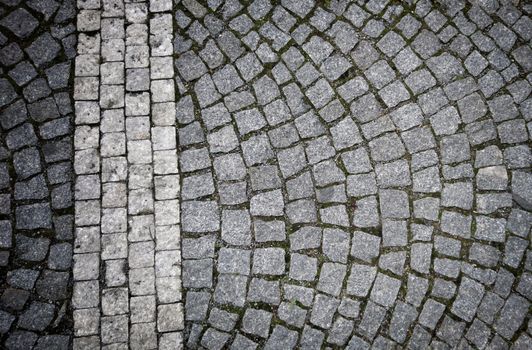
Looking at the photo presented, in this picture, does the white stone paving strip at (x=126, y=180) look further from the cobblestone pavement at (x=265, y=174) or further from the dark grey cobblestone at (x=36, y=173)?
the dark grey cobblestone at (x=36, y=173)

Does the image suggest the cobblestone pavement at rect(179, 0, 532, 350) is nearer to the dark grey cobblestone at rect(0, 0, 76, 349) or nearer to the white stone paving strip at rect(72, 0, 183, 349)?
the white stone paving strip at rect(72, 0, 183, 349)

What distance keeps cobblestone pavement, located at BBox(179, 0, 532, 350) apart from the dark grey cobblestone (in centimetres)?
101

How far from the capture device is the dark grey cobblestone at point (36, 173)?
3.57 meters

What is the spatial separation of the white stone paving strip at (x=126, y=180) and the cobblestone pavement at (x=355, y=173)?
5.9 inches

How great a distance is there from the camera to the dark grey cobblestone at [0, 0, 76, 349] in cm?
357

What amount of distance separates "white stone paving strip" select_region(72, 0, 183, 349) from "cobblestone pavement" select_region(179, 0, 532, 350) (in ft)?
0.49

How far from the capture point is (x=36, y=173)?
12.5ft

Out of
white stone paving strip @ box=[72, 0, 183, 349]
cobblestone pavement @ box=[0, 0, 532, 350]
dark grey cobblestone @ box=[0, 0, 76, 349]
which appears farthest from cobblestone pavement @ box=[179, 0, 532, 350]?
dark grey cobblestone @ box=[0, 0, 76, 349]

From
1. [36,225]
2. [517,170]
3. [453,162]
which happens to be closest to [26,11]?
[36,225]

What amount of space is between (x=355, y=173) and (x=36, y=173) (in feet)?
9.08

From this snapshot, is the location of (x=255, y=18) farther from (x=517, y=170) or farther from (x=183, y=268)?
(x=517, y=170)

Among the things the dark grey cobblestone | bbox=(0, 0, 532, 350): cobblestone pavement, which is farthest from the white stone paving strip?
the dark grey cobblestone

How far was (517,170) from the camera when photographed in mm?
3887

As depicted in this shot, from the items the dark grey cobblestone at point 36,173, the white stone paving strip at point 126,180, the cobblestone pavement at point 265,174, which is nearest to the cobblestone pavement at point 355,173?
the cobblestone pavement at point 265,174
